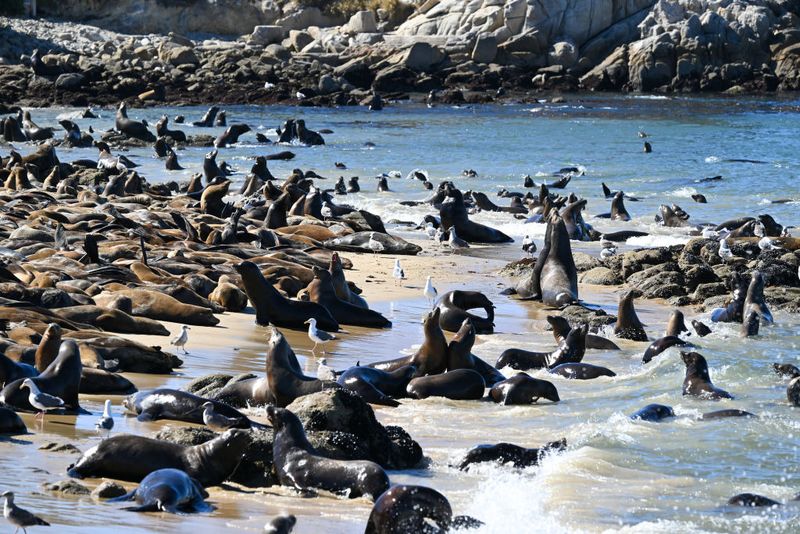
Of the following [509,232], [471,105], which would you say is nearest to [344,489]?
[509,232]

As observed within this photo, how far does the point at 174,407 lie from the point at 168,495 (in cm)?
175

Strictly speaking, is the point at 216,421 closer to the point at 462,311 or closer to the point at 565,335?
the point at 565,335

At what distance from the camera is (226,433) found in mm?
5785

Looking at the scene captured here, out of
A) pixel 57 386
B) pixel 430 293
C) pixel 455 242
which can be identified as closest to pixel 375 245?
pixel 455 242

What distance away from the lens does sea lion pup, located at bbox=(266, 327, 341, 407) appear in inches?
287

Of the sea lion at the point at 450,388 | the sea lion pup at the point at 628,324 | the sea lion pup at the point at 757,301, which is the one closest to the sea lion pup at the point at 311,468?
the sea lion at the point at 450,388

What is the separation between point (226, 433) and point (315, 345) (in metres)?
4.23

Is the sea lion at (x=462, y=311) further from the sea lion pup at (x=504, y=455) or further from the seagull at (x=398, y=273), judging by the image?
the sea lion pup at (x=504, y=455)

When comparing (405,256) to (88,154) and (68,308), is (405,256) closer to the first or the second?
(68,308)

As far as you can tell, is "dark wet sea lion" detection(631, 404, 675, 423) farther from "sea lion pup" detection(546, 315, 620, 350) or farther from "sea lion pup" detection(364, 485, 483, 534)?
"sea lion pup" detection(364, 485, 483, 534)

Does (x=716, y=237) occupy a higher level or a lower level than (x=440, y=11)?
lower

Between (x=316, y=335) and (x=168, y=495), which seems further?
(x=316, y=335)

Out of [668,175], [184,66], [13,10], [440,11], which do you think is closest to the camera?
[668,175]

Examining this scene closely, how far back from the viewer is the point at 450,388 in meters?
8.21
